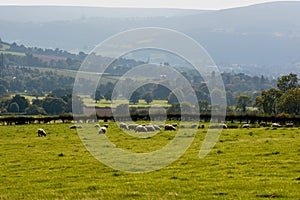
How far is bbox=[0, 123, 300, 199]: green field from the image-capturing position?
46.7 ft

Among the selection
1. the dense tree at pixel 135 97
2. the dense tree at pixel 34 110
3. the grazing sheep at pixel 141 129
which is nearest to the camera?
the grazing sheep at pixel 141 129

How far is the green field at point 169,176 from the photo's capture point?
14.2 m

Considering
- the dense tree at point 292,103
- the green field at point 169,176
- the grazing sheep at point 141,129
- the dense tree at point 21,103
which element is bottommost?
the green field at point 169,176

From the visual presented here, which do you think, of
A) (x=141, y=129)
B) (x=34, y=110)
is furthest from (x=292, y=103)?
(x=34, y=110)

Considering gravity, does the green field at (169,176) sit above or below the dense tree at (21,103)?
below

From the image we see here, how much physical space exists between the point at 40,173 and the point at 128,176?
3.91 metres

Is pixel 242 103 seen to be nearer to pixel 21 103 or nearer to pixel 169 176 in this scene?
pixel 21 103

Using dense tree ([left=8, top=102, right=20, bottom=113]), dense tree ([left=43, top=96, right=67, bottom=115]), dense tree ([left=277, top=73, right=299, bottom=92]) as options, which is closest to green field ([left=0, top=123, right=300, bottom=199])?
dense tree ([left=277, top=73, right=299, bottom=92])

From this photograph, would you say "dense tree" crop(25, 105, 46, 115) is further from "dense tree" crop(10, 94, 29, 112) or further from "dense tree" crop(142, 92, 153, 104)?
"dense tree" crop(142, 92, 153, 104)

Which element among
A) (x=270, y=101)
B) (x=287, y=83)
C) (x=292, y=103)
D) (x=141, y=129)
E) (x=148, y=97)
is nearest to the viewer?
(x=141, y=129)

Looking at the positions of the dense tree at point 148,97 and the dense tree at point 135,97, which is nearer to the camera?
the dense tree at point 135,97

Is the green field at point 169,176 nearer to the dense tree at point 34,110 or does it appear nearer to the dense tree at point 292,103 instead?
the dense tree at point 292,103

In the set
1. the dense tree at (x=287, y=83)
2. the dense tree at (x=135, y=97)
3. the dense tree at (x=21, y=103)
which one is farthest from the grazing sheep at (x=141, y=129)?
the dense tree at (x=21, y=103)

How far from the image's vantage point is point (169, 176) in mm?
17250
